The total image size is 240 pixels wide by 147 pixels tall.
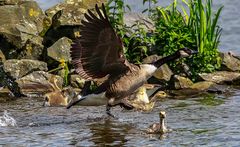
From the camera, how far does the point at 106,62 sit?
33.0ft

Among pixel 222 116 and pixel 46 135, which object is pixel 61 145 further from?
pixel 222 116

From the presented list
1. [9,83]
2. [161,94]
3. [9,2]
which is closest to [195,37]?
[161,94]

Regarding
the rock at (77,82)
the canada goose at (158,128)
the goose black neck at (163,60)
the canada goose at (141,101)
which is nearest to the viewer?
the canada goose at (158,128)

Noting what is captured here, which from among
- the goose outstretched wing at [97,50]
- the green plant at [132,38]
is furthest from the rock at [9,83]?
the goose outstretched wing at [97,50]

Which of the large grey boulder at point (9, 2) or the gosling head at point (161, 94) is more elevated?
the large grey boulder at point (9, 2)

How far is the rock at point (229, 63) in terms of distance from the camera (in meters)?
13.0

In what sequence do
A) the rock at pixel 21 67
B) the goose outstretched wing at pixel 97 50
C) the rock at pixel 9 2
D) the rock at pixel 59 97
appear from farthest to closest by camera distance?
the rock at pixel 9 2, the rock at pixel 21 67, the rock at pixel 59 97, the goose outstretched wing at pixel 97 50

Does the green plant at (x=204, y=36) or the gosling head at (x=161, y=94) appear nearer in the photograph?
the gosling head at (x=161, y=94)

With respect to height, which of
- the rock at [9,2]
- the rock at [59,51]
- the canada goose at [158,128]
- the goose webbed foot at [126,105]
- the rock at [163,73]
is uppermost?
the rock at [9,2]

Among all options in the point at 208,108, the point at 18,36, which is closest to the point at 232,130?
the point at 208,108

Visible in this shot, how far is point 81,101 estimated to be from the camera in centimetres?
1036

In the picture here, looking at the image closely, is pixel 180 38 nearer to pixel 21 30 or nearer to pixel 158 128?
pixel 21 30

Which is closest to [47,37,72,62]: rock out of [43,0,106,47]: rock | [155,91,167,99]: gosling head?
[43,0,106,47]: rock

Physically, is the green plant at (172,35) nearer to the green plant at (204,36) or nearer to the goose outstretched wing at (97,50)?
the green plant at (204,36)
